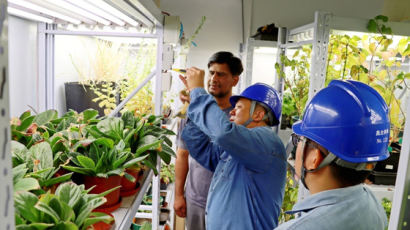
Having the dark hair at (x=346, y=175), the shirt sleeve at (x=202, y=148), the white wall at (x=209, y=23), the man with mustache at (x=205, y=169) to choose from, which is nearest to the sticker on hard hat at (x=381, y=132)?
the dark hair at (x=346, y=175)

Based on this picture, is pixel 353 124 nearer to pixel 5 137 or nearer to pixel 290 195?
pixel 5 137

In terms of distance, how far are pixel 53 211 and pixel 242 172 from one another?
106 centimetres

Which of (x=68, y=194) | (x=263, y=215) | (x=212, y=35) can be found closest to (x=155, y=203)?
(x=263, y=215)

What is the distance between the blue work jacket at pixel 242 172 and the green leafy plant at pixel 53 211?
77 cm

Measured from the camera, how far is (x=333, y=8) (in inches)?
162

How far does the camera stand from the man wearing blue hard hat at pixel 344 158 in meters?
0.81

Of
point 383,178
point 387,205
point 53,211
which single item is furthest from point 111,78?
point 387,205

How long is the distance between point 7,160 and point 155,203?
52.3 inches

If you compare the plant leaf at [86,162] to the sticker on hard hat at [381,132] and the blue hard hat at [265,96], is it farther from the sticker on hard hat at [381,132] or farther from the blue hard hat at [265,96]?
the blue hard hat at [265,96]

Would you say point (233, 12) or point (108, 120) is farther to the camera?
point (233, 12)

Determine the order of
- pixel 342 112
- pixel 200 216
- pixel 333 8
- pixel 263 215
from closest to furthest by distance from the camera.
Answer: pixel 342 112 → pixel 263 215 → pixel 200 216 → pixel 333 8

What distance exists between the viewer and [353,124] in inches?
34.1

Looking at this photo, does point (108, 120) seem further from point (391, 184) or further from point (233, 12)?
point (233, 12)

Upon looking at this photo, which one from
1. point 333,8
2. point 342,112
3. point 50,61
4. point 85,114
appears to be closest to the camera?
point 342,112
